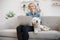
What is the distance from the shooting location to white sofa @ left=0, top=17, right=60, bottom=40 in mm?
2977

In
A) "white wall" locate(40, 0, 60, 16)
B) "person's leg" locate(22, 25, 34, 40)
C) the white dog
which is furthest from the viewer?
"white wall" locate(40, 0, 60, 16)

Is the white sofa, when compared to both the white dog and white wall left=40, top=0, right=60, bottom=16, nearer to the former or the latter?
the white dog

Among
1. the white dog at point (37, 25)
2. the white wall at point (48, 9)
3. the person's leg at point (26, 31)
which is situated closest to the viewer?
the person's leg at point (26, 31)

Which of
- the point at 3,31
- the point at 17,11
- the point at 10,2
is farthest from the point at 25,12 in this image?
the point at 3,31

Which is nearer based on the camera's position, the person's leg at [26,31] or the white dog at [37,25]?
the person's leg at [26,31]

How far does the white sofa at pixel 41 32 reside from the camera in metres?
2.98

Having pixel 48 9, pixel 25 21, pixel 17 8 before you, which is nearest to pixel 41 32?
pixel 25 21

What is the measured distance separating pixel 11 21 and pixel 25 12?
0.59 meters

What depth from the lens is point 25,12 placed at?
4.00m

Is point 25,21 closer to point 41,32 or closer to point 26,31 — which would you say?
point 26,31

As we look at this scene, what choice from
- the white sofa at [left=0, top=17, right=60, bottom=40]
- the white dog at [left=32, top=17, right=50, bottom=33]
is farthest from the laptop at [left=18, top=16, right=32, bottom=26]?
the white sofa at [left=0, top=17, right=60, bottom=40]

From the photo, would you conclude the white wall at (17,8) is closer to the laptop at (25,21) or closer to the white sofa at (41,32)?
the white sofa at (41,32)

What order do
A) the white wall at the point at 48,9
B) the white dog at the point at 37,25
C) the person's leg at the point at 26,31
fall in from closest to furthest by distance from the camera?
the person's leg at the point at 26,31
the white dog at the point at 37,25
the white wall at the point at 48,9

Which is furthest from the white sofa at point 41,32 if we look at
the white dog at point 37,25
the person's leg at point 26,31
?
the white dog at point 37,25
